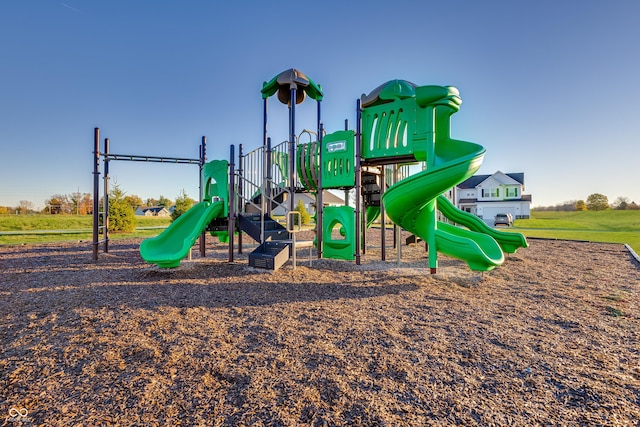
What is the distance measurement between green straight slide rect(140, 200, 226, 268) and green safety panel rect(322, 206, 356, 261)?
2836 millimetres

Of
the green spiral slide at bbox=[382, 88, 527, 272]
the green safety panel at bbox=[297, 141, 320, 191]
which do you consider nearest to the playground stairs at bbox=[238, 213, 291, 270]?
the green safety panel at bbox=[297, 141, 320, 191]

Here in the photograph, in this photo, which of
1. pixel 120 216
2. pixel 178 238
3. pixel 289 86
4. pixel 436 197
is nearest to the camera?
pixel 436 197

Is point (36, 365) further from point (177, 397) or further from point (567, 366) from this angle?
point (567, 366)

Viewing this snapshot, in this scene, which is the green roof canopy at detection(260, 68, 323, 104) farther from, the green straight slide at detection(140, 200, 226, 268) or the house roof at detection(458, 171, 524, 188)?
the house roof at detection(458, 171, 524, 188)

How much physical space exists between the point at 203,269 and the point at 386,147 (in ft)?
17.2

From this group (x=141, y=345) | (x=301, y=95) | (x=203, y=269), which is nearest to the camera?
(x=141, y=345)

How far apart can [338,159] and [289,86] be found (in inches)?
125

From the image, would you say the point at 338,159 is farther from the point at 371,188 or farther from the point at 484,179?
the point at 484,179

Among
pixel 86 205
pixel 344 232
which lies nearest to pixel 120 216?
pixel 344 232

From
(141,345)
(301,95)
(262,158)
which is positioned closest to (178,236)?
(262,158)

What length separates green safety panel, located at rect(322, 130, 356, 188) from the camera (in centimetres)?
833

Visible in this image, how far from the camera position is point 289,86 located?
9.81 meters

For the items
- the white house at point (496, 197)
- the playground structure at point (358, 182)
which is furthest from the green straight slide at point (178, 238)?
the white house at point (496, 197)

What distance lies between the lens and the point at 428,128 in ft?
21.6
